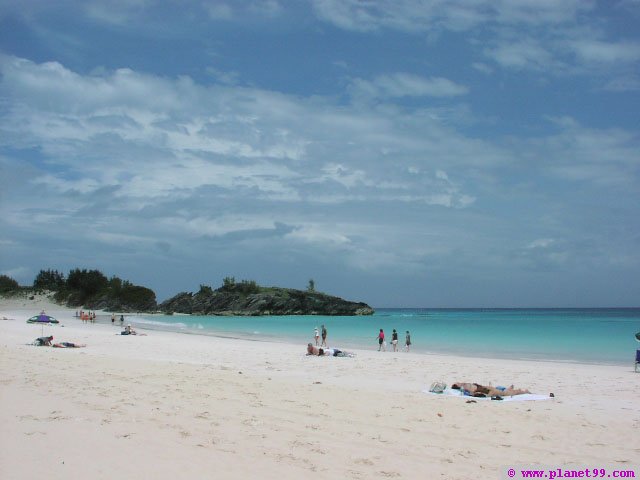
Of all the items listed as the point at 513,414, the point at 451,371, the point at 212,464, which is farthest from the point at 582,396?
the point at 212,464

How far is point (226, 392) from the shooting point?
12211 millimetres

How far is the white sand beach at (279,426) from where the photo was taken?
676cm

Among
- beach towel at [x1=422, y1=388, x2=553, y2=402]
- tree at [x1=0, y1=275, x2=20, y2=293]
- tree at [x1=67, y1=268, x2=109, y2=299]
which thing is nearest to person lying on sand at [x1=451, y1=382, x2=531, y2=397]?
beach towel at [x1=422, y1=388, x2=553, y2=402]

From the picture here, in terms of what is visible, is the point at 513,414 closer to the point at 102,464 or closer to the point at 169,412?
the point at 169,412

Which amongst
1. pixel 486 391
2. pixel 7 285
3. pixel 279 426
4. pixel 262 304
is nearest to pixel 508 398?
pixel 486 391

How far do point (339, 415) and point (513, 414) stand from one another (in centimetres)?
369

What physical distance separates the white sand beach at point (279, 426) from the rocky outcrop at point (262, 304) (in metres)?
106

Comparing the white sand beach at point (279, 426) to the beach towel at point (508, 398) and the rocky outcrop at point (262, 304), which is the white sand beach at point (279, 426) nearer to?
the beach towel at point (508, 398)

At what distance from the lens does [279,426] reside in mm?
9008

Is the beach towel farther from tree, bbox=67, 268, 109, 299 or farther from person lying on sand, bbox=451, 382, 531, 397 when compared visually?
tree, bbox=67, 268, 109, 299

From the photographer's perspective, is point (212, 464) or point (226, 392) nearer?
point (212, 464)

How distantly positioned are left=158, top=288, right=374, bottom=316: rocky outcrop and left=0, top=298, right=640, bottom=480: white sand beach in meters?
106

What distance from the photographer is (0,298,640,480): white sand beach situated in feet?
22.2

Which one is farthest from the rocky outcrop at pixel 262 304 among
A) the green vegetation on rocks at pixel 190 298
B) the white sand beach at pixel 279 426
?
the white sand beach at pixel 279 426
